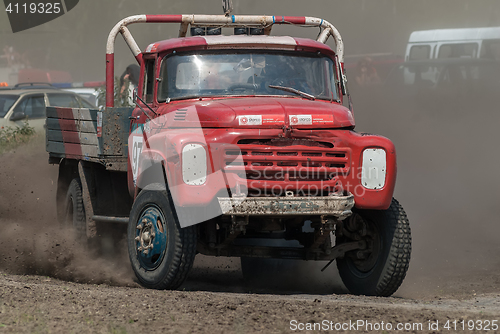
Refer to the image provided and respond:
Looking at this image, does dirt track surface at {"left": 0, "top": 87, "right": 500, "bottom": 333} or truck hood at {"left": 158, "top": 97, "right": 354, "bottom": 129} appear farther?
truck hood at {"left": 158, "top": 97, "right": 354, "bottom": 129}

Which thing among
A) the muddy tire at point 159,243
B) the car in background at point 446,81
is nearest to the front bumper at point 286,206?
the muddy tire at point 159,243

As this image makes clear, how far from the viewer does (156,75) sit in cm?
720

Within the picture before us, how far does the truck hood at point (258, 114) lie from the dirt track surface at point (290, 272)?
1415mm

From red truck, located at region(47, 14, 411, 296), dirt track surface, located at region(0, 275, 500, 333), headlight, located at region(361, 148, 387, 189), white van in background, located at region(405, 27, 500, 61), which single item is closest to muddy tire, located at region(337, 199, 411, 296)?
red truck, located at region(47, 14, 411, 296)

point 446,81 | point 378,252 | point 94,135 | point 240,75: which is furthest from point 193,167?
point 446,81

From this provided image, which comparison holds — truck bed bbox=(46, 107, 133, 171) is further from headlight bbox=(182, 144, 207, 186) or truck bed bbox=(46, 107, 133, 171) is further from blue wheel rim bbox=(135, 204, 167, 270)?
headlight bbox=(182, 144, 207, 186)

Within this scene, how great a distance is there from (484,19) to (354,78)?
3750 millimetres

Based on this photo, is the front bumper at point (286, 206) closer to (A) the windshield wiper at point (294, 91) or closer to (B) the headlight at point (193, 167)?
(B) the headlight at point (193, 167)

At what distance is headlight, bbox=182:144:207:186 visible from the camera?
18.9 feet

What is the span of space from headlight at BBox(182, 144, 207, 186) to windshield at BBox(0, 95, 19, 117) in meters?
13.3

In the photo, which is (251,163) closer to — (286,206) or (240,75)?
(286,206)

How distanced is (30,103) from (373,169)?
14069 mm

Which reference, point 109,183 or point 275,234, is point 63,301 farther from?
point 109,183

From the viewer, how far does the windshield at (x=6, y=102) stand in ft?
59.0
